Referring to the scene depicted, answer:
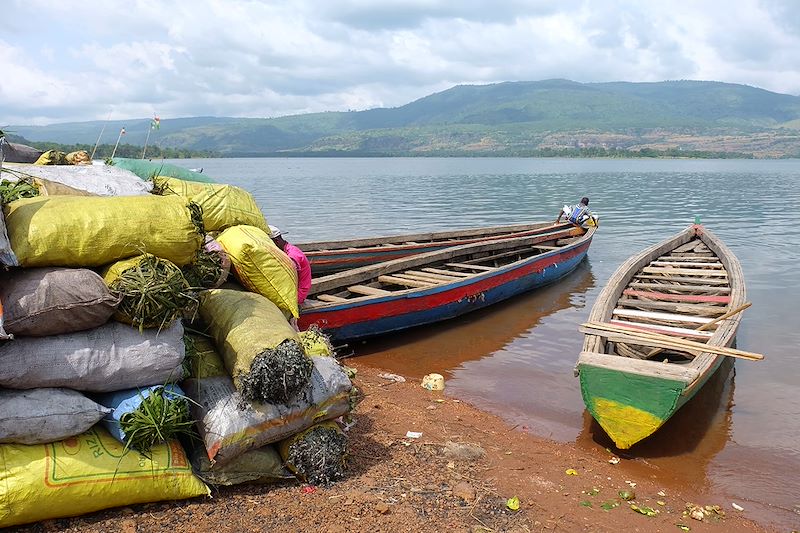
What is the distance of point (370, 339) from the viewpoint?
32.1 ft

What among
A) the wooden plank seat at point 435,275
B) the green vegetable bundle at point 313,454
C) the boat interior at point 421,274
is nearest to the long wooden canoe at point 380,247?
the boat interior at point 421,274

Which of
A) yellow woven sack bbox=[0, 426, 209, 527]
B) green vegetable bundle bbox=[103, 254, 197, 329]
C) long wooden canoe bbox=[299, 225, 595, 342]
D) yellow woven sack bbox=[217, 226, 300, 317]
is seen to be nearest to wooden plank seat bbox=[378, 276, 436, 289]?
long wooden canoe bbox=[299, 225, 595, 342]

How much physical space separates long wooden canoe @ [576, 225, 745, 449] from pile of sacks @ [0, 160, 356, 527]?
285cm

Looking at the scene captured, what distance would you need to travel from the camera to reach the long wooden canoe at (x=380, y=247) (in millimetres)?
12031

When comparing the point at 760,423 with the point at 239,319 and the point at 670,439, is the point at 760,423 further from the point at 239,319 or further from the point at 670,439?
the point at 239,319

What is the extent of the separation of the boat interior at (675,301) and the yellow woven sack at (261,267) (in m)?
4.04

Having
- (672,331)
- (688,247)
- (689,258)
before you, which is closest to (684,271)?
(689,258)

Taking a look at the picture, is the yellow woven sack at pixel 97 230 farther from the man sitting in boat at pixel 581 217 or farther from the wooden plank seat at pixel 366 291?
the man sitting in boat at pixel 581 217

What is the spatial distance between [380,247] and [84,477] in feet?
32.9

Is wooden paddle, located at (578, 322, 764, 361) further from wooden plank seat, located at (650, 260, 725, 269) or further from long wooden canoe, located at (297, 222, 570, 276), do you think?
long wooden canoe, located at (297, 222, 570, 276)

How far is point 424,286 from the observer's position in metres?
10.1

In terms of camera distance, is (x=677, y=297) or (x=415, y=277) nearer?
(x=677, y=297)

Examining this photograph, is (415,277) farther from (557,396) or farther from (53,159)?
(53,159)

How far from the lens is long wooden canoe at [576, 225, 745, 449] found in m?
5.96
